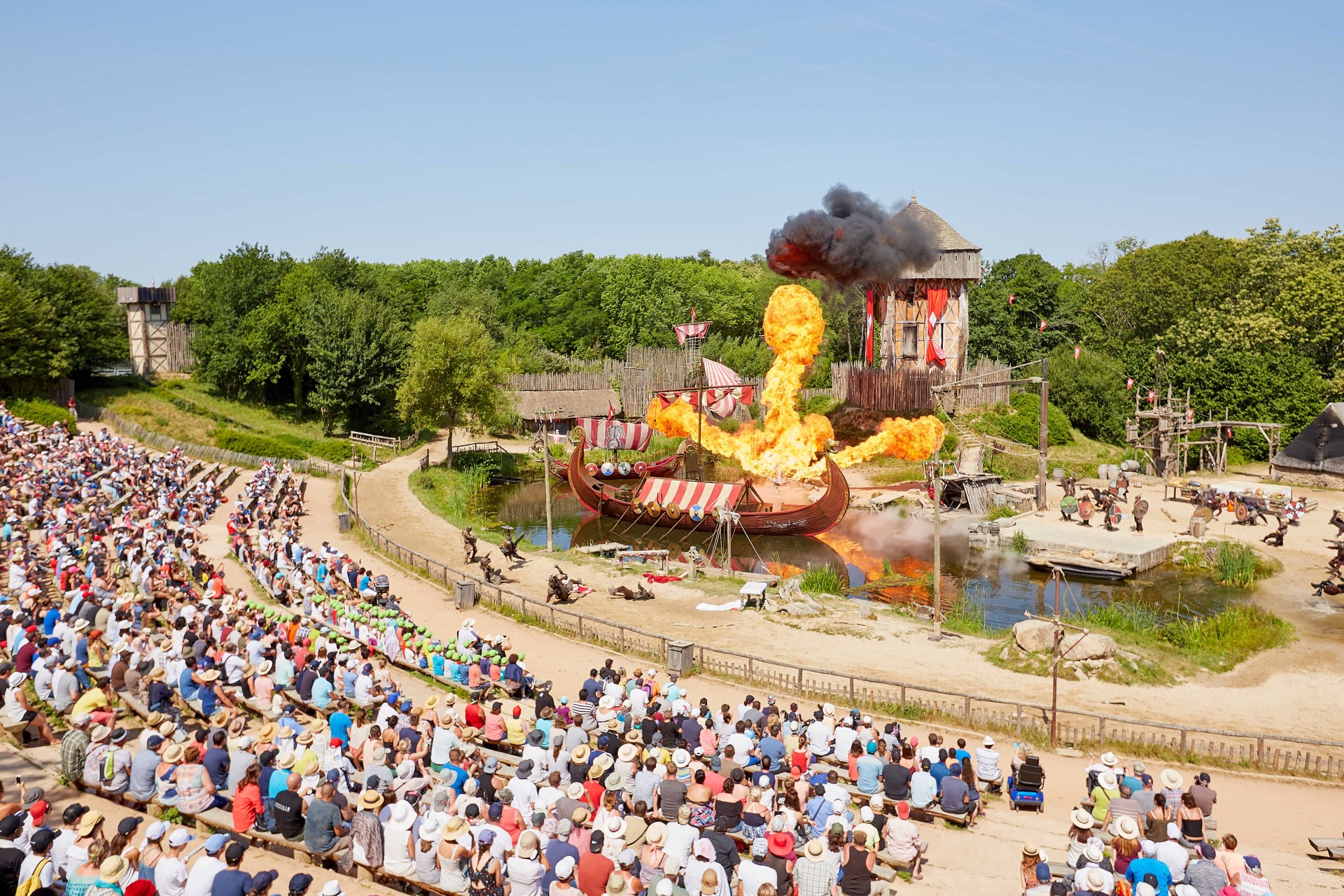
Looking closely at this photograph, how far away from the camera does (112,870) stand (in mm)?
9711

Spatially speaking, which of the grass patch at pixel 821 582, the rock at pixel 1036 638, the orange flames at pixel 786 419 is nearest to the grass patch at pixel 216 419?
the orange flames at pixel 786 419

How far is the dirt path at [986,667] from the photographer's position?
70.7ft

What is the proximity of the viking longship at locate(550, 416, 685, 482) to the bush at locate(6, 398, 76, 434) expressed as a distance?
1027 inches

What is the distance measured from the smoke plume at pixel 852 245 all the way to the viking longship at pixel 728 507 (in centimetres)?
1931

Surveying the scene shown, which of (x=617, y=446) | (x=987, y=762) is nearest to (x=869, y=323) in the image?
(x=617, y=446)

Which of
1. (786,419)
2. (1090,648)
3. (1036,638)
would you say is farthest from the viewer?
(786,419)

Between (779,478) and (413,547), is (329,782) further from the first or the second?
(779,478)

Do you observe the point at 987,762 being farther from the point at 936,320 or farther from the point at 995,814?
the point at 936,320

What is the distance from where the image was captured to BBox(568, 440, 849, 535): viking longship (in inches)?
1676

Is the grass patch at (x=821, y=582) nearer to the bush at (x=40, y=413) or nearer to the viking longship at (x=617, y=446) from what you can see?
the viking longship at (x=617, y=446)

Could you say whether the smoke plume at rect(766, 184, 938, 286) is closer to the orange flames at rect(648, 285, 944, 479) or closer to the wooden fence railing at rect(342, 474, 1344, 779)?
the orange flames at rect(648, 285, 944, 479)

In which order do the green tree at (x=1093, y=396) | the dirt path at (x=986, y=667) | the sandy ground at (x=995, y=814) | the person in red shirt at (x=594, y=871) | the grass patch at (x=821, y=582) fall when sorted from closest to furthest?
the person in red shirt at (x=594, y=871), the sandy ground at (x=995, y=814), the dirt path at (x=986, y=667), the grass patch at (x=821, y=582), the green tree at (x=1093, y=396)

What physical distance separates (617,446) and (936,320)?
22.2 meters

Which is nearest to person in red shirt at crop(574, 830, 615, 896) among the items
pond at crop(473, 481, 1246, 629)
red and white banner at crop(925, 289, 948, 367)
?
pond at crop(473, 481, 1246, 629)
